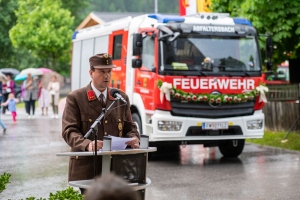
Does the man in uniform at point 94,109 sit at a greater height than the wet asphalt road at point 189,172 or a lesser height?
greater

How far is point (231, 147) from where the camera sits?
15.2m

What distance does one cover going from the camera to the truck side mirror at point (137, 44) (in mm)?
14000

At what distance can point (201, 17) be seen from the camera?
572 inches

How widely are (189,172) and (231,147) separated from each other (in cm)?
247

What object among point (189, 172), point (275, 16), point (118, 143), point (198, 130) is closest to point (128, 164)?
point (118, 143)

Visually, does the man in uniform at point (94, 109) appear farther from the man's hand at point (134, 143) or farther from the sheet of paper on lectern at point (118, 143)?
the sheet of paper on lectern at point (118, 143)

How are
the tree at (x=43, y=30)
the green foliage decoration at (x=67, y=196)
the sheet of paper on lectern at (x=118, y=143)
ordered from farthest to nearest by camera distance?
1. the tree at (x=43, y=30)
2. the sheet of paper on lectern at (x=118, y=143)
3. the green foliage decoration at (x=67, y=196)

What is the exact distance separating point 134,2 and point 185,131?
9472 cm

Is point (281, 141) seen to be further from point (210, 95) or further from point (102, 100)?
point (102, 100)

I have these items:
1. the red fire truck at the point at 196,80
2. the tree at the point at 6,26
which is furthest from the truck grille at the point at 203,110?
the tree at the point at 6,26

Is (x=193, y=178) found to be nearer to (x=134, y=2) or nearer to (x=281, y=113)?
(x=281, y=113)

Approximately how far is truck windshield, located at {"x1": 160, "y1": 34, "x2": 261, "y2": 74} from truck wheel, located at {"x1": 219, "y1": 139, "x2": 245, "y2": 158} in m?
1.56

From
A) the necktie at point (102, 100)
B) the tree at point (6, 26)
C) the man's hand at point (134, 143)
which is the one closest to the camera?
the man's hand at point (134, 143)

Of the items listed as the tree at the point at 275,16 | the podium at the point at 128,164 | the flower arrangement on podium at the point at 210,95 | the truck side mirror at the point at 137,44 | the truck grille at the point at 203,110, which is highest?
the tree at the point at 275,16
